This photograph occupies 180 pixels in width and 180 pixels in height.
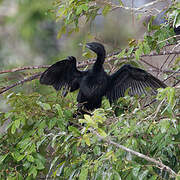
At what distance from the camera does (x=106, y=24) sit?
3.89 m

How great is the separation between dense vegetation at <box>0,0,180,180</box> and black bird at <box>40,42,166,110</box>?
220 mm

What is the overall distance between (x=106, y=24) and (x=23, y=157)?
6.33ft

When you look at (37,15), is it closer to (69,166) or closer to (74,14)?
(74,14)

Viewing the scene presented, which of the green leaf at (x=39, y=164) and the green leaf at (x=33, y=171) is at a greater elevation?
the green leaf at (x=39, y=164)

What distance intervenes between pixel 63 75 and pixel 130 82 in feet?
2.08

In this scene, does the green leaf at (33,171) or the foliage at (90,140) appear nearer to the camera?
the foliage at (90,140)

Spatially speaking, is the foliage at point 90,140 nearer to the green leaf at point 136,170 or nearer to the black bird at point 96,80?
the green leaf at point 136,170

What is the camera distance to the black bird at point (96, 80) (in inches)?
128

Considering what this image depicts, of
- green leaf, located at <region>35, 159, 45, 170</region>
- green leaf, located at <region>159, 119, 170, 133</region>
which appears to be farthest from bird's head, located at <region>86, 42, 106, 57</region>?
green leaf, located at <region>159, 119, 170, 133</region>

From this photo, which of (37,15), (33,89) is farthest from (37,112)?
(37,15)

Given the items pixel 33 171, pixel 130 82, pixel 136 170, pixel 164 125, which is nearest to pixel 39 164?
pixel 33 171

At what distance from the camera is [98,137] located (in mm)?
2119

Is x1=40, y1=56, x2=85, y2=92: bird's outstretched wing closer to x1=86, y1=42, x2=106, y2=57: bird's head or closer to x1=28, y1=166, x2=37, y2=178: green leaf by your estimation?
x1=86, y1=42, x2=106, y2=57: bird's head

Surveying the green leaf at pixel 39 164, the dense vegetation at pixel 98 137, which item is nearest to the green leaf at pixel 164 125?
the dense vegetation at pixel 98 137
